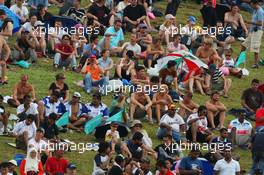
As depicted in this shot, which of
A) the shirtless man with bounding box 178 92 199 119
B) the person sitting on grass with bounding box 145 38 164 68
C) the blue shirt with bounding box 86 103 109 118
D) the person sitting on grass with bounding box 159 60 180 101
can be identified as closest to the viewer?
the blue shirt with bounding box 86 103 109 118

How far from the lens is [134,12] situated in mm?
44969

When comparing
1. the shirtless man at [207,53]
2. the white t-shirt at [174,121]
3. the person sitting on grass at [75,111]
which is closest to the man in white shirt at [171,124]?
the white t-shirt at [174,121]

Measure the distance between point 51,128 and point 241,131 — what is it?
16.8ft

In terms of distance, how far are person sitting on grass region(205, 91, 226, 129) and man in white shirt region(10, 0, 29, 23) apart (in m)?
7.30

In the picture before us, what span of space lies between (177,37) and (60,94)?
19.8ft

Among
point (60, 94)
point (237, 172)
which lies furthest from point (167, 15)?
point (237, 172)

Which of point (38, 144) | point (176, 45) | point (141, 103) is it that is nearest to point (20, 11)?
point (176, 45)

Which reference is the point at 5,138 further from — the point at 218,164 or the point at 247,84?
the point at 247,84

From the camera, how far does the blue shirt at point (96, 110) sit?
3741 cm

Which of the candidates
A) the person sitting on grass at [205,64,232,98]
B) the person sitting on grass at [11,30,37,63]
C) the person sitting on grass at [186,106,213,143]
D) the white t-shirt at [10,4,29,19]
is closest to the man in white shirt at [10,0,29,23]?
the white t-shirt at [10,4,29,19]

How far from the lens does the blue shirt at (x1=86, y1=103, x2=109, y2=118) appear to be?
37406mm

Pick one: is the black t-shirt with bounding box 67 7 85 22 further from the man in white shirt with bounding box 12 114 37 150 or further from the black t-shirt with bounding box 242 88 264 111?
the man in white shirt with bounding box 12 114 37 150

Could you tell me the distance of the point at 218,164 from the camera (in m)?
34.7

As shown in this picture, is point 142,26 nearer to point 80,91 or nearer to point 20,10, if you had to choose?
point 20,10
